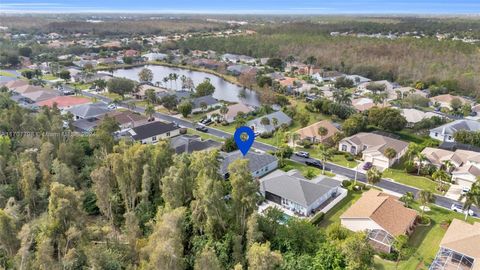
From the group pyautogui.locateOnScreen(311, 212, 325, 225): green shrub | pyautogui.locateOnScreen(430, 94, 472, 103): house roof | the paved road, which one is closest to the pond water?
the paved road

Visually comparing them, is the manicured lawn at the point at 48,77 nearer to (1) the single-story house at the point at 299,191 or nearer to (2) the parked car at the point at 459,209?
(1) the single-story house at the point at 299,191

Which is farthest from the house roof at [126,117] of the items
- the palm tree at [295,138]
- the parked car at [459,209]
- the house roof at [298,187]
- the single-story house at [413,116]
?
the parked car at [459,209]

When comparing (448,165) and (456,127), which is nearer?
(448,165)

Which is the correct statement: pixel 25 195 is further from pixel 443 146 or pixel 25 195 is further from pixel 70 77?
pixel 70 77

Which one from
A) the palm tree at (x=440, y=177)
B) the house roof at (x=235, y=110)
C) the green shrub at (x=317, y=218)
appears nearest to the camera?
the green shrub at (x=317, y=218)

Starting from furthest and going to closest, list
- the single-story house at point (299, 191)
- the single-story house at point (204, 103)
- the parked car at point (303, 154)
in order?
the single-story house at point (204, 103), the parked car at point (303, 154), the single-story house at point (299, 191)

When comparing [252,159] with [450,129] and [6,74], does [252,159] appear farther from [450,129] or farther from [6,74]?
[6,74]

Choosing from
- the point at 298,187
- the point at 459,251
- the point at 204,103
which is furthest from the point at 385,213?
the point at 204,103
